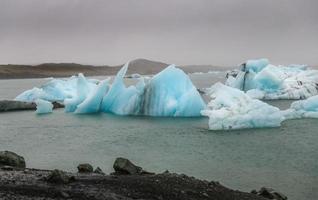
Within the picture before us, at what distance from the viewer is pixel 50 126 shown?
26.4 m

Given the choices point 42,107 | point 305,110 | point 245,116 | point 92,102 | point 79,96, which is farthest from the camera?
point 42,107

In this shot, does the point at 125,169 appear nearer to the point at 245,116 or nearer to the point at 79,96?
the point at 245,116

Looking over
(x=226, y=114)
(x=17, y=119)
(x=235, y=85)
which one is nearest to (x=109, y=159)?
(x=226, y=114)

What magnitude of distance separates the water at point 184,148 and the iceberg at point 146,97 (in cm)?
134

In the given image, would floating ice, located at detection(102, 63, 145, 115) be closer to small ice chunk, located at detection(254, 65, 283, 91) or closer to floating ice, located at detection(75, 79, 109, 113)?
floating ice, located at detection(75, 79, 109, 113)

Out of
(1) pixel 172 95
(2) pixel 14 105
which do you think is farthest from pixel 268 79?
(2) pixel 14 105

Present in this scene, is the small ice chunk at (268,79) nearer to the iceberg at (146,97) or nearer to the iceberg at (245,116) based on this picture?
the iceberg at (146,97)

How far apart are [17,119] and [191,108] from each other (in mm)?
10362

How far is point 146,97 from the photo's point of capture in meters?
29.0

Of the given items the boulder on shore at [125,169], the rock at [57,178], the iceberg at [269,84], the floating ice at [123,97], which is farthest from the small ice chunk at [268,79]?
the rock at [57,178]

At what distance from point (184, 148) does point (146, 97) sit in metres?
10.7

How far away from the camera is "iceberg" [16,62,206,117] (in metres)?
28.2

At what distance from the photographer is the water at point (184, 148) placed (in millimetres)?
14151

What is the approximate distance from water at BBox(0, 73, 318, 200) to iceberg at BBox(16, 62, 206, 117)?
1.34 meters
